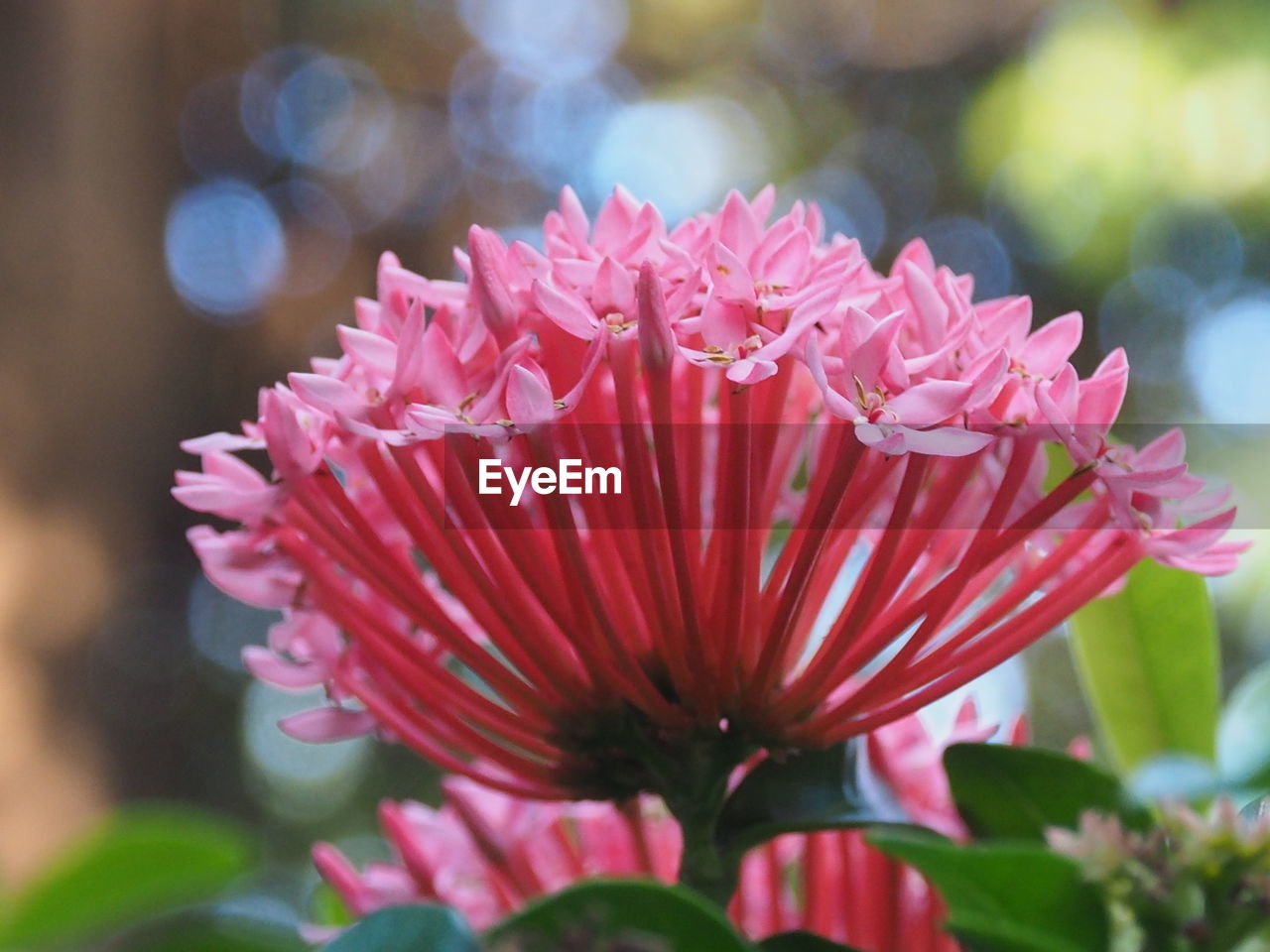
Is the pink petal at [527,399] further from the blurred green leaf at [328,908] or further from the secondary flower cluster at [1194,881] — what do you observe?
the blurred green leaf at [328,908]

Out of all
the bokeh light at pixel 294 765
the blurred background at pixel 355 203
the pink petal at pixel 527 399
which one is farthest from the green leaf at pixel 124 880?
the bokeh light at pixel 294 765

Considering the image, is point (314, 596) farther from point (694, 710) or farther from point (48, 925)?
point (48, 925)

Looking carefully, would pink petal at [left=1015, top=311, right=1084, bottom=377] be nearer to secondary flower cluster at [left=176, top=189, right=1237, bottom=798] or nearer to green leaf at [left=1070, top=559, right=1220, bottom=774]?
secondary flower cluster at [left=176, top=189, right=1237, bottom=798]

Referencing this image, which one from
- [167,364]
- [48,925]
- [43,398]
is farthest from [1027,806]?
[167,364]

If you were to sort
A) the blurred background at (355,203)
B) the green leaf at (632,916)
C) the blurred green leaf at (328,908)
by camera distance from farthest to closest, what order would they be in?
the blurred background at (355,203) < the blurred green leaf at (328,908) < the green leaf at (632,916)

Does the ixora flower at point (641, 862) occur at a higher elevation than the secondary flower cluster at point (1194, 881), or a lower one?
lower
